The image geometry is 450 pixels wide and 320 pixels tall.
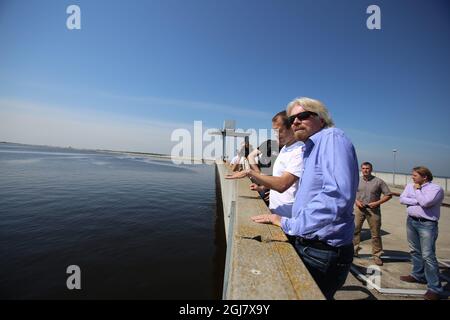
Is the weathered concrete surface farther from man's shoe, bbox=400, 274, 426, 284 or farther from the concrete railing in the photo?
the concrete railing

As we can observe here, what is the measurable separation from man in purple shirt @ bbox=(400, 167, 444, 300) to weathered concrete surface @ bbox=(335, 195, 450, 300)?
0.30 m

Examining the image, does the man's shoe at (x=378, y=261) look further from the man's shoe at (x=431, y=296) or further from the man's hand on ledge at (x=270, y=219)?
the man's hand on ledge at (x=270, y=219)

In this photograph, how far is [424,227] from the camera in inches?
176

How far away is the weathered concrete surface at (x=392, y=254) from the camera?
427 centimetres

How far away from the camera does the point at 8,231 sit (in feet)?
28.9

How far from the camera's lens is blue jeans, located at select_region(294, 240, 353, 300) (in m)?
1.72

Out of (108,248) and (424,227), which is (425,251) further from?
(108,248)

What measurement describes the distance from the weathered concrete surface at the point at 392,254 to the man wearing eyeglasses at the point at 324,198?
3.13m

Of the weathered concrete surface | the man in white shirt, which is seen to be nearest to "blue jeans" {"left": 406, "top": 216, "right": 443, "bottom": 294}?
the weathered concrete surface

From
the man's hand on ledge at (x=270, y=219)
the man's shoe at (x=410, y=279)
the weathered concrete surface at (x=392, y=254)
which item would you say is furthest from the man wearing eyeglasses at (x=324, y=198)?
the man's shoe at (x=410, y=279)

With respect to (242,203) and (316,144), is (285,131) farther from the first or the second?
(242,203)

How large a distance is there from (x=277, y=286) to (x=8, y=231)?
38.9ft
